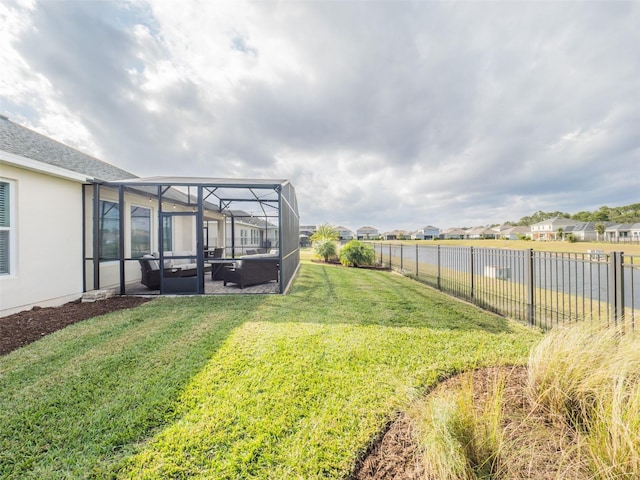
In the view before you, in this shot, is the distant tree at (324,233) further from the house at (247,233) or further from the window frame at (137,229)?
the window frame at (137,229)

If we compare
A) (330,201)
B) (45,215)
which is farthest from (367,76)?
(330,201)

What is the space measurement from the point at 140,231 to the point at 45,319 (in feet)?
14.7

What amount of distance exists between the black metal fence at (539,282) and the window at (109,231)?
965 cm

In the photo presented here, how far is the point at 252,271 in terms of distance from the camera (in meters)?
8.64

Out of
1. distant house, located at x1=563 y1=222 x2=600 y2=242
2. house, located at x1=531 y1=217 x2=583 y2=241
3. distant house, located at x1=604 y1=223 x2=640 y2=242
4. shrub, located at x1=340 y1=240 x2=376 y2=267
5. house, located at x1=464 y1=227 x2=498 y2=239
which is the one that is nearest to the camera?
shrub, located at x1=340 y1=240 x2=376 y2=267

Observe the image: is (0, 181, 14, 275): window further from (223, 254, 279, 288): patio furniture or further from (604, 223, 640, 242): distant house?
(604, 223, 640, 242): distant house

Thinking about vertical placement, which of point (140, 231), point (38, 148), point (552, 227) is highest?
point (552, 227)

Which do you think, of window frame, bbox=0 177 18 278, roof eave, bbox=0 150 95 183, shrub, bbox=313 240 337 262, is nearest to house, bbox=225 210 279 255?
shrub, bbox=313 240 337 262

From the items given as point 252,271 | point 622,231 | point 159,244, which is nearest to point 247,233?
point 252,271

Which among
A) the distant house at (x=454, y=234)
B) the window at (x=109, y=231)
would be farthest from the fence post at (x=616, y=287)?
the distant house at (x=454, y=234)

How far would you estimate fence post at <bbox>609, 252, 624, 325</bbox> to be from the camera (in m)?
3.60

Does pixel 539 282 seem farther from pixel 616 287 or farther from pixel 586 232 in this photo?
pixel 586 232

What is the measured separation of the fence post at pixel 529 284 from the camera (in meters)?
4.82

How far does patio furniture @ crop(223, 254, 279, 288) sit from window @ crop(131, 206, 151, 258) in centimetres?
315
